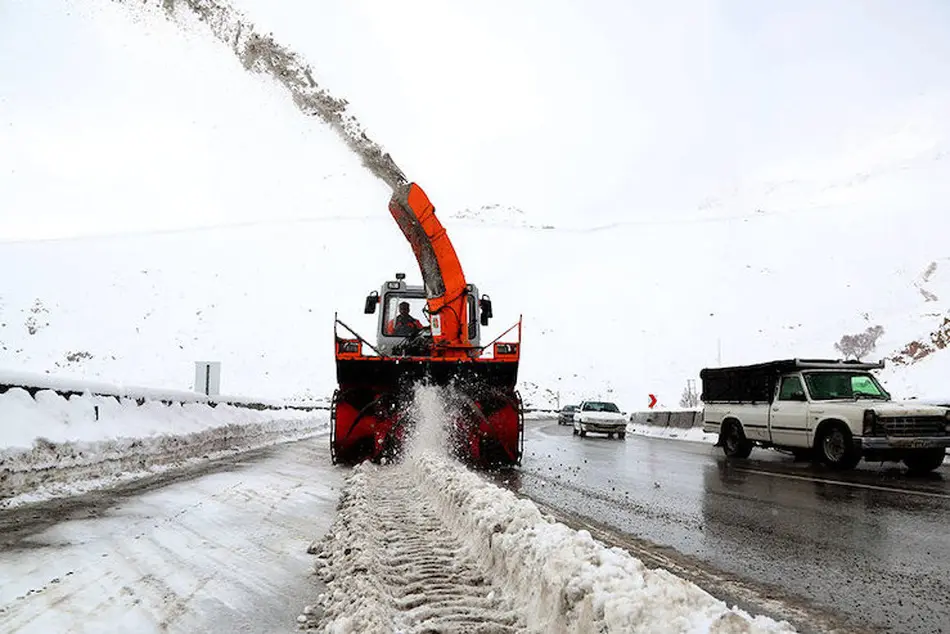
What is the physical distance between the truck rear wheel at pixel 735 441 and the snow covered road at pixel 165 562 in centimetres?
1057

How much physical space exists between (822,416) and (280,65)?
11559 mm

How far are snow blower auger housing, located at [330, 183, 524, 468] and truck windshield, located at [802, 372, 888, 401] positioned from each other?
609 centimetres

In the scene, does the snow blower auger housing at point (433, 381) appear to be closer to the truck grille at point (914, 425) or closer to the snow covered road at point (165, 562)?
the snow covered road at point (165, 562)

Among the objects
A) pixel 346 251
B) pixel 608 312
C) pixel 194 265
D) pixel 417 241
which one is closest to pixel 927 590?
pixel 417 241

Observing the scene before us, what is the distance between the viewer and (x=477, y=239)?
95125 mm

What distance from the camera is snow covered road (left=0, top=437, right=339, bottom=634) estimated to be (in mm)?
3902

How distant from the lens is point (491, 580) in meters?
4.57

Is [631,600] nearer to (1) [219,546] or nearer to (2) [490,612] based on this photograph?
(2) [490,612]

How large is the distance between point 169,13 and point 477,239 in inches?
3306

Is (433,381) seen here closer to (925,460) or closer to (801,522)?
(801,522)

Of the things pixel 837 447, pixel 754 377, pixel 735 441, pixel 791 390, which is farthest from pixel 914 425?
pixel 735 441

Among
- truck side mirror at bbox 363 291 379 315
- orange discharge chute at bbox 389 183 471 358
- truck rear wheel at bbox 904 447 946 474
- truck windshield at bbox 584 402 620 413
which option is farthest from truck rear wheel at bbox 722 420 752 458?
truck windshield at bbox 584 402 620 413

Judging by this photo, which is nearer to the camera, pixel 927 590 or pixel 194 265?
pixel 927 590

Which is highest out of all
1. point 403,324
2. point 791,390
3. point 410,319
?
point 410,319
